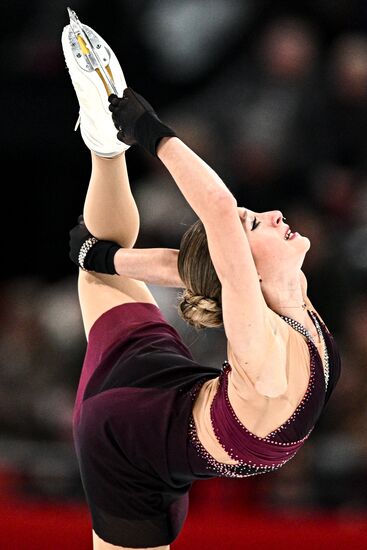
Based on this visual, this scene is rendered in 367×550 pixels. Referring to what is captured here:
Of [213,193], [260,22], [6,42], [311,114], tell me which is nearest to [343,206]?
[311,114]

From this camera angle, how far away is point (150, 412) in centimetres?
168

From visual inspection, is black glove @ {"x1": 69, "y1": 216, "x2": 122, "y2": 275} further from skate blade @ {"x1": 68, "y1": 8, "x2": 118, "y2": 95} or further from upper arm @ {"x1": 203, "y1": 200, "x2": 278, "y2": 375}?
upper arm @ {"x1": 203, "y1": 200, "x2": 278, "y2": 375}

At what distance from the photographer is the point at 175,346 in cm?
189

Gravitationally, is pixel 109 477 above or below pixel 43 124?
below

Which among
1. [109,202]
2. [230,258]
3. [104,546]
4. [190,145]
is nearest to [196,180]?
[230,258]

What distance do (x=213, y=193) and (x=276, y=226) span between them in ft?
0.76

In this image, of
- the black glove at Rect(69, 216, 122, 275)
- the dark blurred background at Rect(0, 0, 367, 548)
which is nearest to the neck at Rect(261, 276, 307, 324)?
the black glove at Rect(69, 216, 122, 275)

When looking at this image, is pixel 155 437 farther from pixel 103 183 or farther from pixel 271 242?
pixel 103 183

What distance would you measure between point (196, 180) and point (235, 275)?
17cm

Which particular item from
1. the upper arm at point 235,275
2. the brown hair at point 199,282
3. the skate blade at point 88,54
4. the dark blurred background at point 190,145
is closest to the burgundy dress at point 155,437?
the brown hair at point 199,282

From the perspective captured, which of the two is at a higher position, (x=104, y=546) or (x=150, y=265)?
(x=150, y=265)

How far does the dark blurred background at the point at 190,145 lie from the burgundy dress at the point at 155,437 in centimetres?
91

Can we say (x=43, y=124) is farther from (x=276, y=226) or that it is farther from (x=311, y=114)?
(x=276, y=226)

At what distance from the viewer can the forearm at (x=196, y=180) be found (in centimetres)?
139
